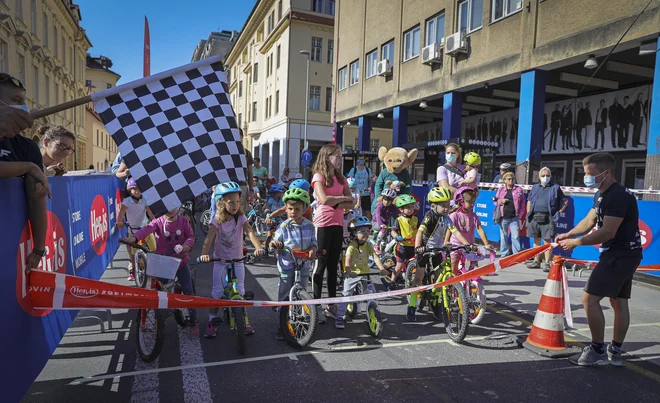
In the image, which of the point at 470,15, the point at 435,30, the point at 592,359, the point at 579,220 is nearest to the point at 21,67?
the point at 435,30

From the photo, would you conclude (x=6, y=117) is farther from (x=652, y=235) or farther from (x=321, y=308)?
(x=652, y=235)

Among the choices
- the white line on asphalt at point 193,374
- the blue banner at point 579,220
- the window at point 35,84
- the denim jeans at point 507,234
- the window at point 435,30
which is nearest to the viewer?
the white line on asphalt at point 193,374

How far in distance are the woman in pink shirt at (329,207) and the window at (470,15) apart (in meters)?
13.3

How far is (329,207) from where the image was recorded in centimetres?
529

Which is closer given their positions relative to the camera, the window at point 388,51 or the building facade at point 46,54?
the building facade at point 46,54

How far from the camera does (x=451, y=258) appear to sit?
577cm

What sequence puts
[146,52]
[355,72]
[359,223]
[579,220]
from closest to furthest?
[359,223]
[579,220]
[146,52]
[355,72]

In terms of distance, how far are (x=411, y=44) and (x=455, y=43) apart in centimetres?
447

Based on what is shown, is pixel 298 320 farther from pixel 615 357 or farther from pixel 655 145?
pixel 655 145

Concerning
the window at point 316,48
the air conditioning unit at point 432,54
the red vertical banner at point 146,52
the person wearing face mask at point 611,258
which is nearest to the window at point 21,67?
the red vertical banner at point 146,52

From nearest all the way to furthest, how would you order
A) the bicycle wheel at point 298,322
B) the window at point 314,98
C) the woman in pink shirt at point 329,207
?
the bicycle wheel at point 298,322
the woman in pink shirt at point 329,207
the window at point 314,98

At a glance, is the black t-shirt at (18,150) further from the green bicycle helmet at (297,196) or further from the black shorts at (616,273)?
the black shorts at (616,273)

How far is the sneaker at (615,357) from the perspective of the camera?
437cm

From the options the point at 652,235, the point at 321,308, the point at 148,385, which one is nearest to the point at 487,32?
the point at 652,235
